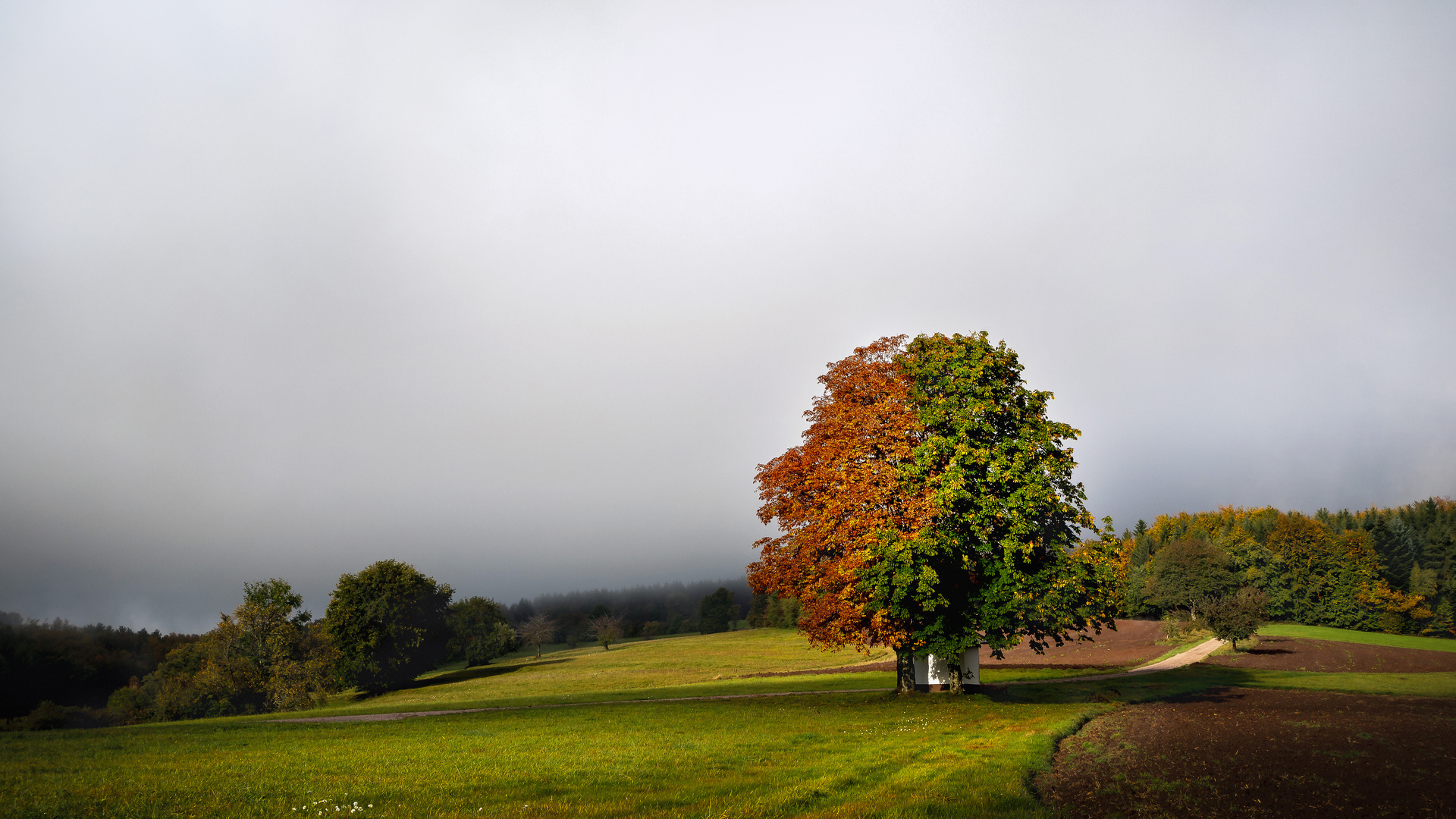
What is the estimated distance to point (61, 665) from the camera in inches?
2820

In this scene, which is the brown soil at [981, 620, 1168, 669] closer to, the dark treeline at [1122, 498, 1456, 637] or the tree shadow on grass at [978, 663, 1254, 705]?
the tree shadow on grass at [978, 663, 1254, 705]

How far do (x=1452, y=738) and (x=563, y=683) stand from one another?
53803 mm

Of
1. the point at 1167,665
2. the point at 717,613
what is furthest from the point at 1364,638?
the point at 717,613

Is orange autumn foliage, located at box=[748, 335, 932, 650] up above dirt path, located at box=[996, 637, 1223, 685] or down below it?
above

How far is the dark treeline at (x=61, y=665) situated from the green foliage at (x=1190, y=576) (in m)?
113

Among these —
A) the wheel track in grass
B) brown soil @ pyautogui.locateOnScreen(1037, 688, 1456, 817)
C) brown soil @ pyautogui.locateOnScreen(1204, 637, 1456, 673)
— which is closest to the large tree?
brown soil @ pyautogui.locateOnScreen(1037, 688, 1456, 817)

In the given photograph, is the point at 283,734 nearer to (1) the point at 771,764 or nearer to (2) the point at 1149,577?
(1) the point at 771,764

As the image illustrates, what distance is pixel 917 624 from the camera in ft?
87.7

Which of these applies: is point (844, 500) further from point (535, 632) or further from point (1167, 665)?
point (535, 632)

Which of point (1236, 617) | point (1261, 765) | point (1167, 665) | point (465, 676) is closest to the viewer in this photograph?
point (1261, 765)

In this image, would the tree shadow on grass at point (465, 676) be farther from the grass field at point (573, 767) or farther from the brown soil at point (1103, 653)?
the brown soil at point (1103, 653)

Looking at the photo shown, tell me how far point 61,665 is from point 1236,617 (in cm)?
11666

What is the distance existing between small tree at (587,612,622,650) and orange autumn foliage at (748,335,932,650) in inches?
3639

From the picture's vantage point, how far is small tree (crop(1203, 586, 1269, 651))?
52.7m
